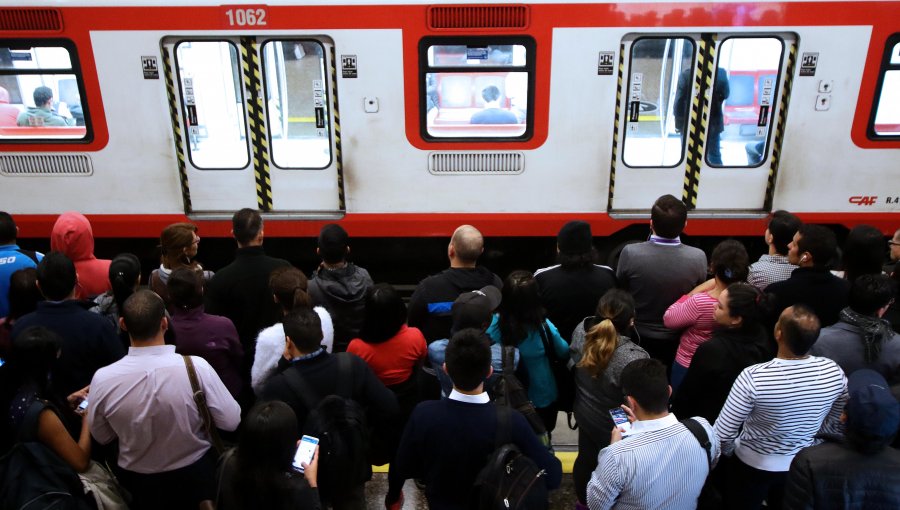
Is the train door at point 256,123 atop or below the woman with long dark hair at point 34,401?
atop

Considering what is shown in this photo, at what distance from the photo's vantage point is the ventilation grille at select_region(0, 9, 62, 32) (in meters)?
5.09

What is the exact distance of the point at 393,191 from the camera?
18.2 feet

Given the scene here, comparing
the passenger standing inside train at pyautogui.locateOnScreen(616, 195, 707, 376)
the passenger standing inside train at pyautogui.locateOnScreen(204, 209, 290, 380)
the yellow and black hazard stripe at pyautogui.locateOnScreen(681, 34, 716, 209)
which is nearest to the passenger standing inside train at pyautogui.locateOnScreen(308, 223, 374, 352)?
the passenger standing inside train at pyautogui.locateOnScreen(204, 209, 290, 380)

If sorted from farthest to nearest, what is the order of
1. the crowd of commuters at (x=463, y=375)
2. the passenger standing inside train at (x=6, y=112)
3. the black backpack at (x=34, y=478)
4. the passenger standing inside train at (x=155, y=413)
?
1. the passenger standing inside train at (x=6, y=112)
2. the passenger standing inside train at (x=155, y=413)
3. the crowd of commuters at (x=463, y=375)
4. the black backpack at (x=34, y=478)

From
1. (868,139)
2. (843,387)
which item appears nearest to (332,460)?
(843,387)

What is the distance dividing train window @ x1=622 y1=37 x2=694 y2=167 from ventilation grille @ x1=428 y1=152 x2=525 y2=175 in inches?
37.5

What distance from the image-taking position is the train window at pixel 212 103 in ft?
17.3

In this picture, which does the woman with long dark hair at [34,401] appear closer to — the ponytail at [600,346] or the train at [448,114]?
the ponytail at [600,346]

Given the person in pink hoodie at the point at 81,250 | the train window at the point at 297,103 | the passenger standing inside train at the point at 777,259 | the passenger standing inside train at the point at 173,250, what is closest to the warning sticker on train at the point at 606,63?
the passenger standing inside train at the point at 777,259

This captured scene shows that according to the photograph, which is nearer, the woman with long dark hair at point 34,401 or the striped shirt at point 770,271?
the woman with long dark hair at point 34,401

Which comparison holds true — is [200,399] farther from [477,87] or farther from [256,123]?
[477,87]

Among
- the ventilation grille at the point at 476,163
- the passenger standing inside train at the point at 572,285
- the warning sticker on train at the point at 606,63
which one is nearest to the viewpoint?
the passenger standing inside train at the point at 572,285

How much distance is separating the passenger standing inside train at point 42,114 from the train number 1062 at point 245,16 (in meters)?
1.67

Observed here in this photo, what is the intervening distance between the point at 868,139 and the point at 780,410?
12.7 ft
